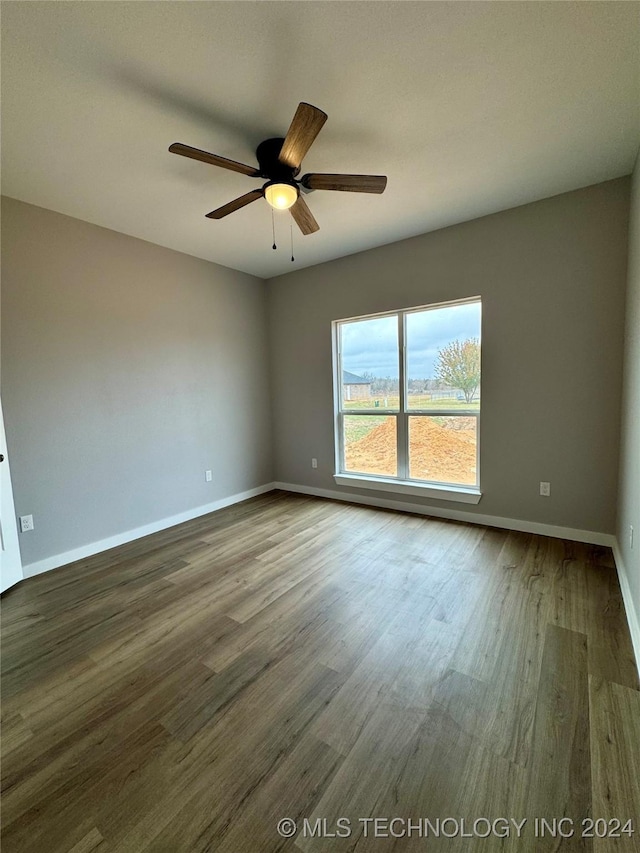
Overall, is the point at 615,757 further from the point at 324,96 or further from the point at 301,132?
the point at 324,96

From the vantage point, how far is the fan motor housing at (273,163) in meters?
1.86

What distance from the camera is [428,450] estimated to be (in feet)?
11.5

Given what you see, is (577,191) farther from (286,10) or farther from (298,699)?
(298,699)

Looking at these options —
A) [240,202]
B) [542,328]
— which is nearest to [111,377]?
[240,202]

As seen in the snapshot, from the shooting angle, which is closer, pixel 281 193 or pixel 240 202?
pixel 281 193

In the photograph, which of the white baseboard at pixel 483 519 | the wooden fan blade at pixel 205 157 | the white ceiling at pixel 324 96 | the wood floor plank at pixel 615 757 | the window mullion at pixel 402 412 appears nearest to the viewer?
the wood floor plank at pixel 615 757

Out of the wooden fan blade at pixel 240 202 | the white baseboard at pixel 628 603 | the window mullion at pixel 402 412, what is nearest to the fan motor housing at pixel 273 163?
the wooden fan blade at pixel 240 202

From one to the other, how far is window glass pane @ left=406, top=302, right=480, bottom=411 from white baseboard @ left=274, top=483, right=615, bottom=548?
3.42 feet

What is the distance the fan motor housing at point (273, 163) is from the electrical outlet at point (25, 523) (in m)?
2.89

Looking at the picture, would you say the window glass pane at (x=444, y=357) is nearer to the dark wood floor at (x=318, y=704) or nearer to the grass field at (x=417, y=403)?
the grass field at (x=417, y=403)

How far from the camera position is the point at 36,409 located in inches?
101

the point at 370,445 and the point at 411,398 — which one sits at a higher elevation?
the point at 411,398

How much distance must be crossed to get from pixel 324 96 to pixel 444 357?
2268 millimetres

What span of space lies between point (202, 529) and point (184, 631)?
1.52 m
